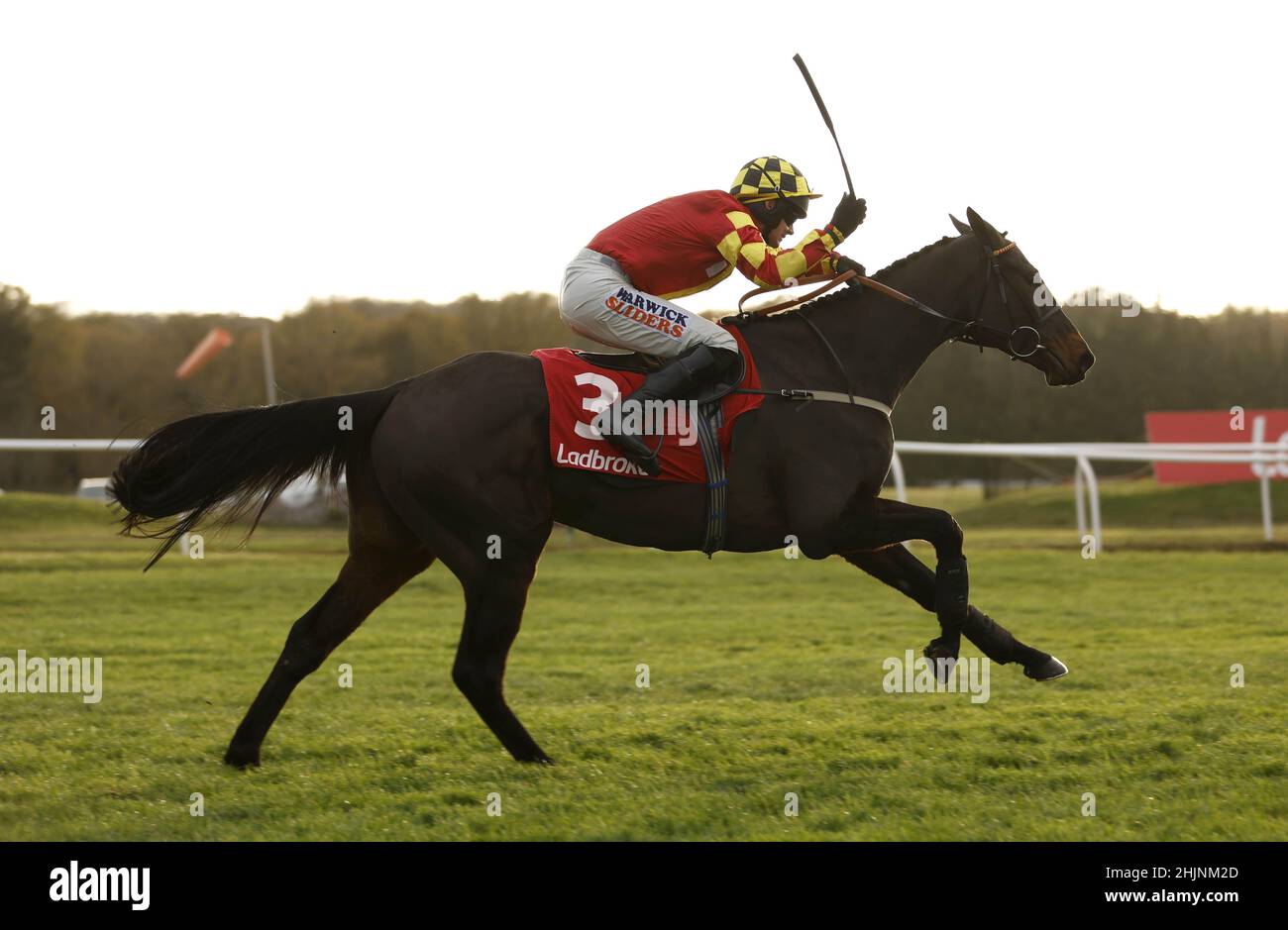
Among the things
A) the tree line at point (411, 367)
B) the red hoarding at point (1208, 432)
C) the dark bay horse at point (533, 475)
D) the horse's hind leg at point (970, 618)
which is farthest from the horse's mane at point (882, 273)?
the red hoarding at point (1208, 432)

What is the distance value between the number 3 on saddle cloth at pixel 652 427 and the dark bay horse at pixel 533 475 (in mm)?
55

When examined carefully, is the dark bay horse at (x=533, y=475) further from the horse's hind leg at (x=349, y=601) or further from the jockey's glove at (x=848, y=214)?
the jockey's glove at (x=848, y=214)

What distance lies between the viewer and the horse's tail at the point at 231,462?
5035 millimetres

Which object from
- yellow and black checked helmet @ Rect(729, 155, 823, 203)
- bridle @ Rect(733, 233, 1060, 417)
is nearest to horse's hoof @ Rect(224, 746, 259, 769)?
bridle @ Rect(733, 233, 1060, 417)

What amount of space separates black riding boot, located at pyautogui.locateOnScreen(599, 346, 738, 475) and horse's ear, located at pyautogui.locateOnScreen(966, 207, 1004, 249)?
1.30 m

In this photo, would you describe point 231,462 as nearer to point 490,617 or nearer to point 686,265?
point 490,617

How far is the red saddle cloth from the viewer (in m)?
4.72

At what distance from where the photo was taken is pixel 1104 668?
24.8ft

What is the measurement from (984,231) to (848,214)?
618 millimetres

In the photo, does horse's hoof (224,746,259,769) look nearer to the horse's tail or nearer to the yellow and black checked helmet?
the horse's tail

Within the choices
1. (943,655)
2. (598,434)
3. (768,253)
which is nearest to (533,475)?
(598,434)

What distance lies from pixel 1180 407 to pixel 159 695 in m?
18.4

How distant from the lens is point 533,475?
4.79 m
